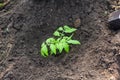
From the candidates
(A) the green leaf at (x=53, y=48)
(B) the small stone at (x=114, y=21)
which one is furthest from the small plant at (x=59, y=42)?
(B) the small stone at (x=114, y=21)

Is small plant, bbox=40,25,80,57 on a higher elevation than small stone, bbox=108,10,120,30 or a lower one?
lower

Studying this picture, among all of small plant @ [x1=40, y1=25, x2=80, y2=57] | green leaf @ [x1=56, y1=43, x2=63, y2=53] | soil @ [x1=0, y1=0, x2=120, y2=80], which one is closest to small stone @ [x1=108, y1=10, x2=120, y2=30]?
soil @ [x1=0, y1=0, x2=120, y2=80]

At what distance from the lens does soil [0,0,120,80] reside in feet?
7.26

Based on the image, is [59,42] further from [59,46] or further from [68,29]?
[68,29]

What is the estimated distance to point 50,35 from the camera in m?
2.51

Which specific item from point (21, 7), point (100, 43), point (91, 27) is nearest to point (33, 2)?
point (21, 7)

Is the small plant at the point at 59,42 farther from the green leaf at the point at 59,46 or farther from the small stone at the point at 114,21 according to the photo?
the small stone at the point at 114,21

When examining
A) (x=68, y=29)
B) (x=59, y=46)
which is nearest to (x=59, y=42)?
(x=59, y=46)

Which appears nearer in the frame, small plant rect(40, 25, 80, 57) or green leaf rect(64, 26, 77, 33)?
small plant rect(40, 25, 80, 57)

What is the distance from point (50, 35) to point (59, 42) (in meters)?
0.27

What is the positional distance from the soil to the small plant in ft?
0.22

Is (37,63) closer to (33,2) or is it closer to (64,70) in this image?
(64,70)

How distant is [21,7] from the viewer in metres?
2.73

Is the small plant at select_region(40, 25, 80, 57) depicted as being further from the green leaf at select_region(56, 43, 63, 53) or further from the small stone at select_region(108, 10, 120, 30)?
the small stone at select_region(108, 10, 120, 30)
